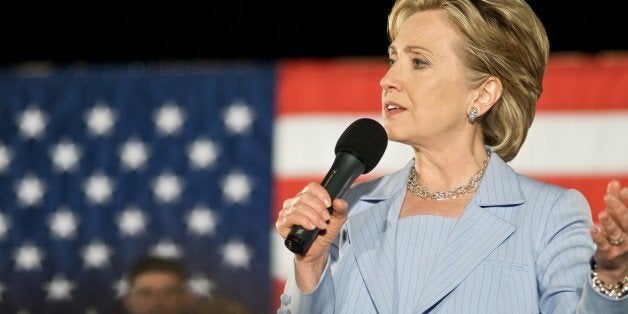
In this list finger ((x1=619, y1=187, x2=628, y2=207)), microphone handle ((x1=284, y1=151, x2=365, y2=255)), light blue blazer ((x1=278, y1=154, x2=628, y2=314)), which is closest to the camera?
finger ((x1=619, y1=187, x2=628, y2=207))

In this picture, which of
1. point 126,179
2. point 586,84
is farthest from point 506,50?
point 126,179

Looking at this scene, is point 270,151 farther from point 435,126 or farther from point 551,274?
point 551,274

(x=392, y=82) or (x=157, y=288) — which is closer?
(x=392, y=82)

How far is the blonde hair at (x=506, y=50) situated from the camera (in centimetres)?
177

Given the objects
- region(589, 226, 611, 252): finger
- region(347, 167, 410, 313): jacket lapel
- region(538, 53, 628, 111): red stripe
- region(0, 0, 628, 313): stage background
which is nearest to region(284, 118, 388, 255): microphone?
region(347, 167, 410, 313): jacket lapel

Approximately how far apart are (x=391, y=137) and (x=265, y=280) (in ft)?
4.64

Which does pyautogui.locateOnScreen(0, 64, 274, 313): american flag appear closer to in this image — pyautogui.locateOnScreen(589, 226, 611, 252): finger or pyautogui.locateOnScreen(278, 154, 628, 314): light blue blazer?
pyautogui.locateOnScreen(278, 154, 628, 314): light blue blazer

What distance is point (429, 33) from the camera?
1.80 meters

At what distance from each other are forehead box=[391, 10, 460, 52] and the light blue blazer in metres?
0.24

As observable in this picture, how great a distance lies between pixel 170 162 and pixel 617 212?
6.90 ft

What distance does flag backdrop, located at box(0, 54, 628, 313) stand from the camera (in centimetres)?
308

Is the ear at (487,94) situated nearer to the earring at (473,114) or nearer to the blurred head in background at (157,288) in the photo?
the earring at (473,114)

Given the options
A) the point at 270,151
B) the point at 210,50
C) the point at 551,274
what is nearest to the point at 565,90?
the point at 270,151

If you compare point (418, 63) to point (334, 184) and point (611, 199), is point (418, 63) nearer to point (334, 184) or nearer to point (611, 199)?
point (334, 184)
